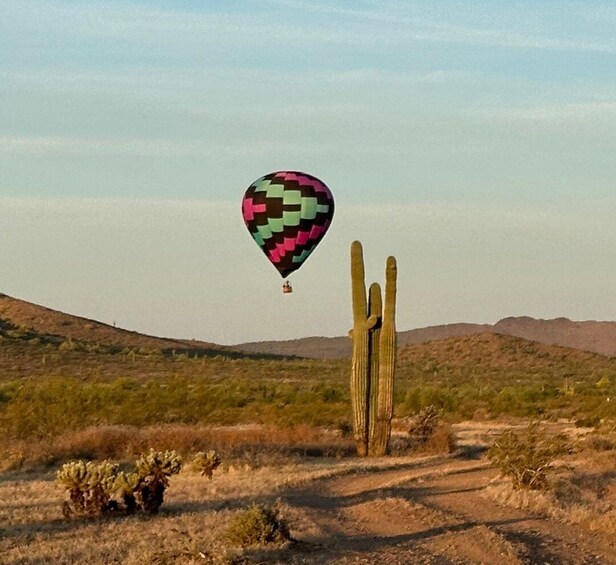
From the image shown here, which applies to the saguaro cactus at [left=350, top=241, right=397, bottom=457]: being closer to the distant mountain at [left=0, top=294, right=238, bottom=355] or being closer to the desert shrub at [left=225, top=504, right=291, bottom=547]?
the desert shrub at [left=225, top=504, right=291, bottom=547]

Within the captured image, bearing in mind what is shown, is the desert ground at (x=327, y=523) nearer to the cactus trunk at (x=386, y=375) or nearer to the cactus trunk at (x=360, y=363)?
the cactus trunk at (x=386, y=375)

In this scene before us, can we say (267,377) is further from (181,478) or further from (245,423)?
(181,478)

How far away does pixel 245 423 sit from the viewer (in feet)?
120

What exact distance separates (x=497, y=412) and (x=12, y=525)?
1223 inches

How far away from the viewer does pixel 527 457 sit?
19766 millimetres

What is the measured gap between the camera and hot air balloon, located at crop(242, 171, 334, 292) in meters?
31.5

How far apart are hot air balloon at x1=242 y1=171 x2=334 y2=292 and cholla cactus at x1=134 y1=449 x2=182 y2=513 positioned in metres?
14.3

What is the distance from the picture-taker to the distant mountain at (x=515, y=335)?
556 feet

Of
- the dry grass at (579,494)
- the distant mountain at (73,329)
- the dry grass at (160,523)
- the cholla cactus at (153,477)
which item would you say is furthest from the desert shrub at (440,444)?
the distant mountain at (73,329)

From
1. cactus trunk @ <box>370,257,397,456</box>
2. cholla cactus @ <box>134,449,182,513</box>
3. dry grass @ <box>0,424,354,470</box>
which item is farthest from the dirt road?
cactus trunk @ <box>370,257,397,456</box>

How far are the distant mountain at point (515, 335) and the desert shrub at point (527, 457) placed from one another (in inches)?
5581

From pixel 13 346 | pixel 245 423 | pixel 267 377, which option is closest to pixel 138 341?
pixel 13 346

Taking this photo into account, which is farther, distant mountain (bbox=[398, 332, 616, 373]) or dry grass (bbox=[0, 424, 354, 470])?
distant mountain (bbox=[398, 332, 616, 373])

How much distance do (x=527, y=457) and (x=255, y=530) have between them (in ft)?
23.5
